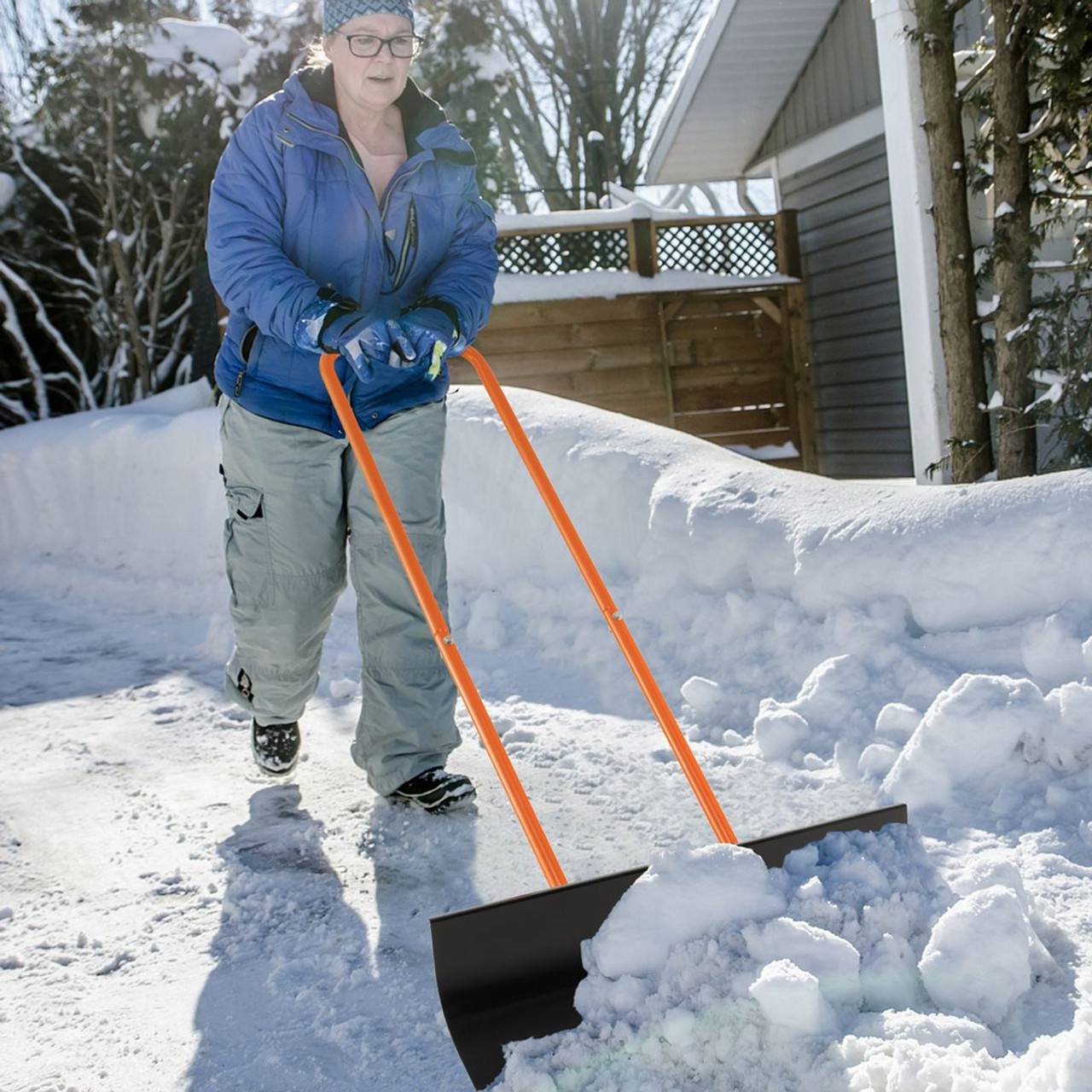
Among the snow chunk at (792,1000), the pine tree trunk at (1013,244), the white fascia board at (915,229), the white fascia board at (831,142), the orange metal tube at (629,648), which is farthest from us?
the white fascia board at (831,142)

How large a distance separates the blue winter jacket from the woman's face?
0.27 feet

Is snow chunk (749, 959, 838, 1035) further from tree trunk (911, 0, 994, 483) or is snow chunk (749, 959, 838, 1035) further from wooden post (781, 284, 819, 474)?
wooden post (781, 284, 819, 474)

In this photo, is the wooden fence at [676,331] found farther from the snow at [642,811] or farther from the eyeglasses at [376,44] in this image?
the eyeglasses at [376,44]

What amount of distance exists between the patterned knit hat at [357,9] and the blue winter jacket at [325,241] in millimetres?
169

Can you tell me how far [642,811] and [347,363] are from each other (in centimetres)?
132

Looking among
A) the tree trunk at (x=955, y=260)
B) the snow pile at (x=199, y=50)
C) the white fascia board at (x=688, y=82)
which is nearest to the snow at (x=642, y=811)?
the tree trunk at (x=955, y=260)

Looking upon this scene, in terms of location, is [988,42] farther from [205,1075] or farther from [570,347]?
[205,1075]

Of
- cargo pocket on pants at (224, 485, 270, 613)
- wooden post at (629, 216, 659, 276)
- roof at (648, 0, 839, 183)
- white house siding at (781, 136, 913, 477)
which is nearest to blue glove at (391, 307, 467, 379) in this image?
cargo pocket on pants at (224, 485, 270, 613)

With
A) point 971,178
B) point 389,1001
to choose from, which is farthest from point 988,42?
point 389,1001

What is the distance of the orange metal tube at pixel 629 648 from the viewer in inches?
88.5

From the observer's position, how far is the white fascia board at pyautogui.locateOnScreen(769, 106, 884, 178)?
996 cm

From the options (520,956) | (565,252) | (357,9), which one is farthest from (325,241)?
(565,252)

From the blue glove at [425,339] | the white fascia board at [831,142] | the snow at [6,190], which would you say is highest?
the snow at [6,190]

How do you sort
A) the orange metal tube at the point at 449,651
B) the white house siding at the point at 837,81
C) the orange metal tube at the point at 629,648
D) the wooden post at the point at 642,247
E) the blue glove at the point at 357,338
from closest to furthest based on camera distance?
1. the orange metal tube at the point at 449,651
2. the orange metal tube at the point at 629,648
3. the blue glove at the point at 357,338
4. the white house siding at the point at 837,81
5. the wooden post at the point at 642,247
